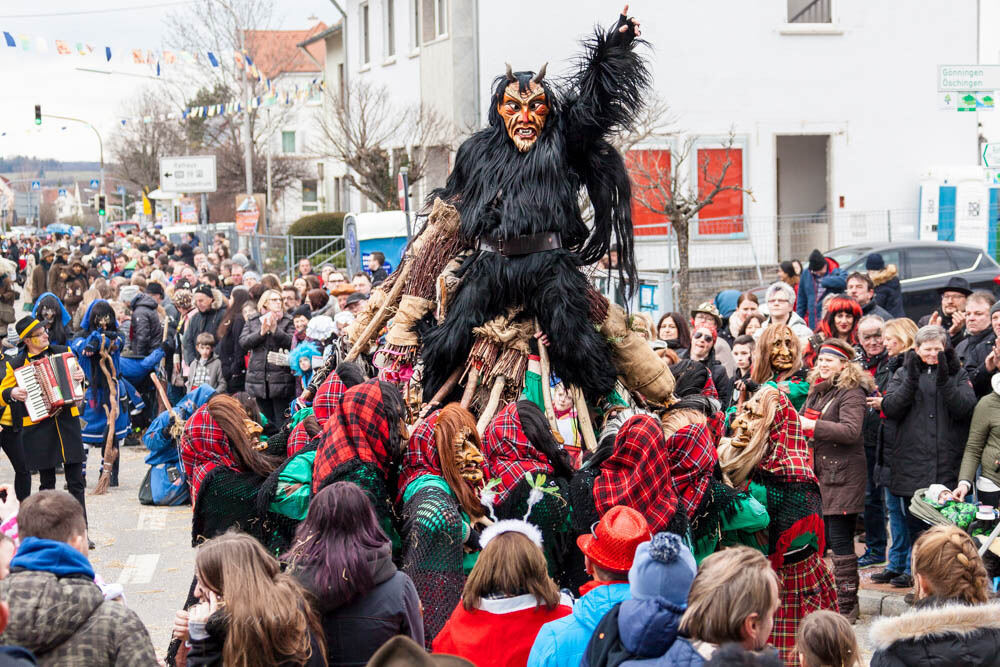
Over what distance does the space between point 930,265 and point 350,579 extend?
545 inches

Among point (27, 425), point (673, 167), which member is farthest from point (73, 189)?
point (27, 425)

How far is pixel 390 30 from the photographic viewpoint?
28938 mm

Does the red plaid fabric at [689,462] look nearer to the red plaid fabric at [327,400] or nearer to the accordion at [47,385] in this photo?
the red plaid fabric at [327,400]

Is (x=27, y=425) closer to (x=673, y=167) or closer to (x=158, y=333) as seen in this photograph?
(x=158, y=333)

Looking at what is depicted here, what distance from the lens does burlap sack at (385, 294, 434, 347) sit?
252 inches

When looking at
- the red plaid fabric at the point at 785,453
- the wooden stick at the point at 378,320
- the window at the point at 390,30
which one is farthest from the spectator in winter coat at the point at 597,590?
the window at the point at 390,30

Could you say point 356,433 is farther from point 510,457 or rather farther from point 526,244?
point 526,244

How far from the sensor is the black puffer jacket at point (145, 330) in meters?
13.3

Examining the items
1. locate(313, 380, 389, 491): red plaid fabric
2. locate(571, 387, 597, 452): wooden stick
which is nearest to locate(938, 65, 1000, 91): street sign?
locate(571, 387, 597, 452): wooden stick

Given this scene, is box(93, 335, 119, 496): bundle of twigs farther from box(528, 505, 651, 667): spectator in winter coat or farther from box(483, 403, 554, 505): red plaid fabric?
box(528, 505, 651, 667): spectator in winter coat

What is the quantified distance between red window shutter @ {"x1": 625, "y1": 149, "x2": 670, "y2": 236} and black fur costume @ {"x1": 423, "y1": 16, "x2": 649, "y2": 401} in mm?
14768

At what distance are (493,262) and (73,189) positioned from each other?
13895 centimetres

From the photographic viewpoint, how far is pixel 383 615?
4008mm

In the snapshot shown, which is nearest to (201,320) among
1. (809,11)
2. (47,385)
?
(47,385)
